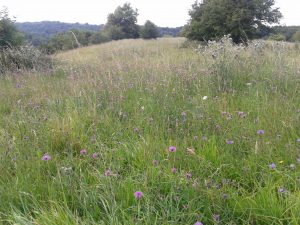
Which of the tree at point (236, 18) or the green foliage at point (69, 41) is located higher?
the tree at point (236, 18)

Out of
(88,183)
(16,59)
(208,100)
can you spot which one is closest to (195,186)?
(88,183)

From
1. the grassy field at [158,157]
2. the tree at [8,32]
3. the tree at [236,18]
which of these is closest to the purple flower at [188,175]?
the grassy field at [158,157]

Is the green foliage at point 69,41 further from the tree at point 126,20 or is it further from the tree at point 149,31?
the tree at point 126,20

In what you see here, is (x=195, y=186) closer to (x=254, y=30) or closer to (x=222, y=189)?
(x=222, y=189)

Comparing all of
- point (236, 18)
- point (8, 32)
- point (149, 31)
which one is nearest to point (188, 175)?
point (8, 32)

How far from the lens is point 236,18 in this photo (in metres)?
16.5

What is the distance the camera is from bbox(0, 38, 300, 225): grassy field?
1467 millimetres

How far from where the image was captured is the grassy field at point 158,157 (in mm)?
1467

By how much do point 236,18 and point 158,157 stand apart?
53.7 feet

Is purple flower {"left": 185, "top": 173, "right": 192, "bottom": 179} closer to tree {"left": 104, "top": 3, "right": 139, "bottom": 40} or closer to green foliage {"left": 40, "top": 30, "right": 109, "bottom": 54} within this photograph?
green foliage {"left": 40, "top": 30, "right": 109, "bottom": 54}

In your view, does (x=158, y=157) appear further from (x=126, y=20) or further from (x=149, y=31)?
(x=126, y=20)

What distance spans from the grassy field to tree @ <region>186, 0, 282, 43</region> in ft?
47.3

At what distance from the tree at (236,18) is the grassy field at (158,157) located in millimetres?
14429

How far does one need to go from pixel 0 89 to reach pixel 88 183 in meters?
3.53
